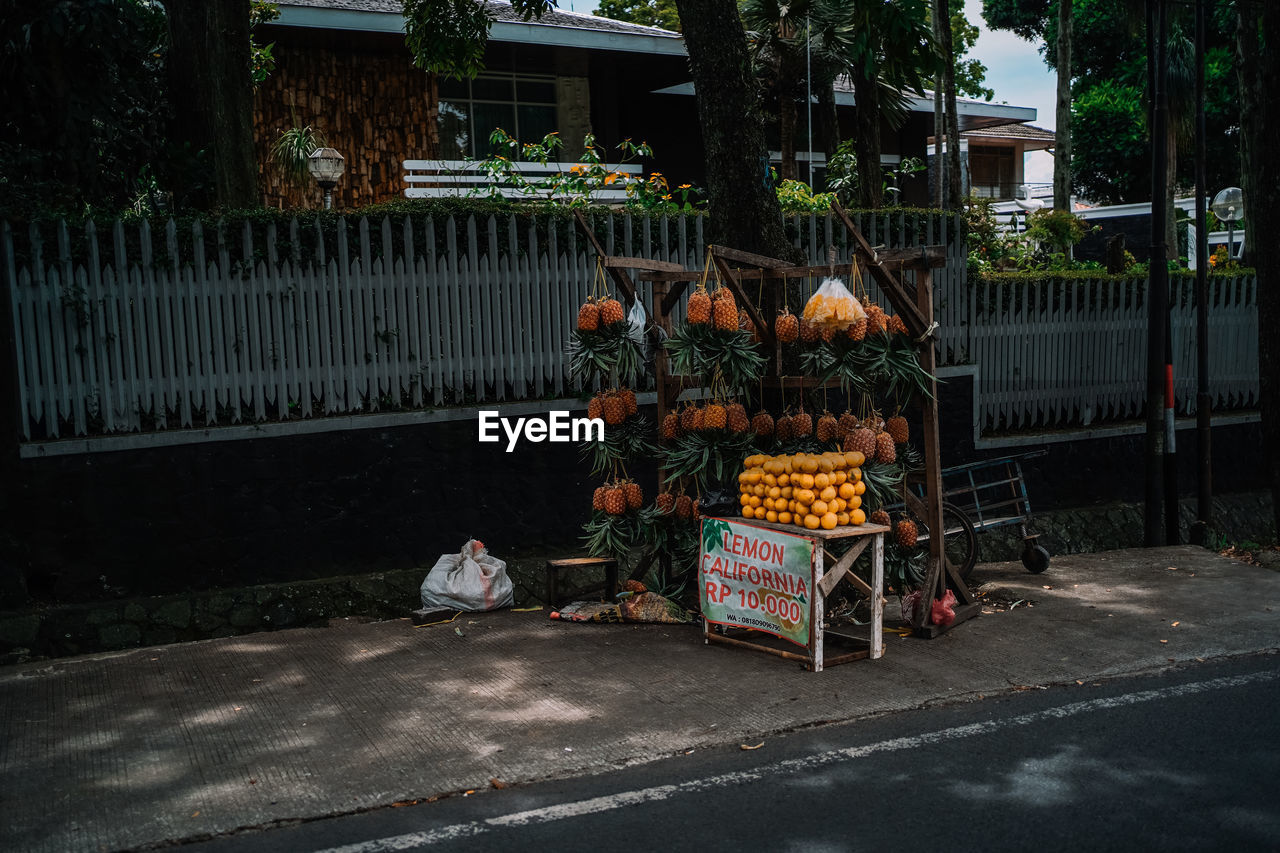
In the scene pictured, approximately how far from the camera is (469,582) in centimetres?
843

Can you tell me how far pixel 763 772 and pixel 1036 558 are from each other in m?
5.19

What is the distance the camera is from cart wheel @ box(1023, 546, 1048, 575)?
9547 mm

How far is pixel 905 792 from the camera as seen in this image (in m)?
4.93

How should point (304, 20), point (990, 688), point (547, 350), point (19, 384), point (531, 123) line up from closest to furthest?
point (990, 688) → point (19, 384) → point (547, 350) → point (304, 20) → point (531, 123)

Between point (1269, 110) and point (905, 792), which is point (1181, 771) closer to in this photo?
point (905, 792)

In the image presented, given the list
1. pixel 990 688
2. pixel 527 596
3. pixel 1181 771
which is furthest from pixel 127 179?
pixel 1181 771

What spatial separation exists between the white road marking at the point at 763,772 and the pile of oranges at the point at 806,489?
159cm

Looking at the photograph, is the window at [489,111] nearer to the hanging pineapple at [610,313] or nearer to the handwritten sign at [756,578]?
the hanging pineapple at [610,313]

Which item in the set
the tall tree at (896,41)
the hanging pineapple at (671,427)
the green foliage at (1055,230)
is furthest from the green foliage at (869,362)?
the green foliage at (1055,230)

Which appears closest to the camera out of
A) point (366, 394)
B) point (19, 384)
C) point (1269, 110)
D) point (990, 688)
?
point (990, 688)

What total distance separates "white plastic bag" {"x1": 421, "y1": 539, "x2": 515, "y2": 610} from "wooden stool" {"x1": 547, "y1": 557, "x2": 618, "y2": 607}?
372mm

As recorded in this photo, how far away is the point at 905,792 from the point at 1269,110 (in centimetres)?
826

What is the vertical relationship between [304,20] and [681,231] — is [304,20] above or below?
above

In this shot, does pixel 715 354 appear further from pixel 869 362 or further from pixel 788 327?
pixel 869 362
